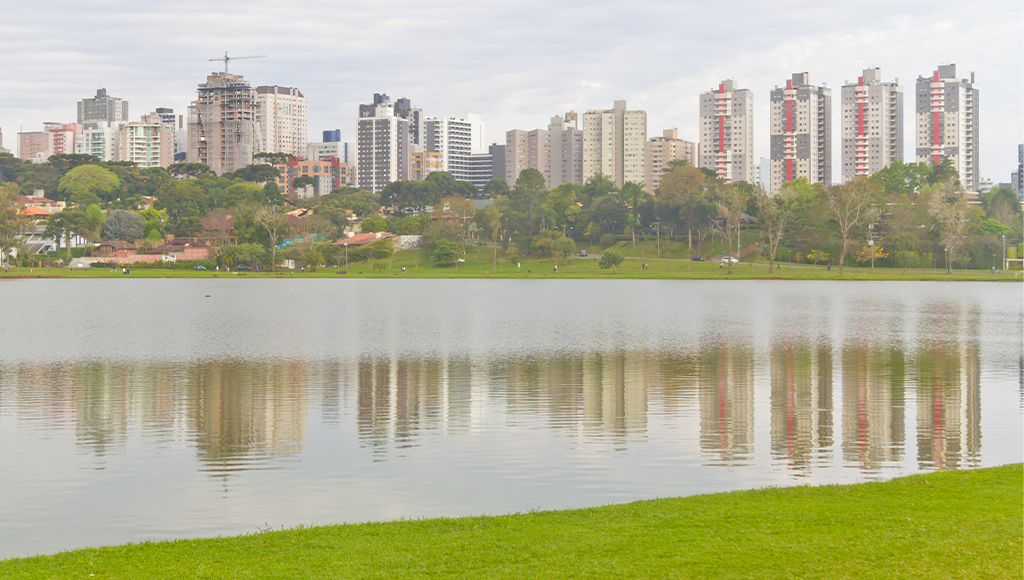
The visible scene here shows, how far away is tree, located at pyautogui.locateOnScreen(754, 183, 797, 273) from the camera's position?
4702 inches

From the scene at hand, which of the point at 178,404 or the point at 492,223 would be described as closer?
the point at 178,404

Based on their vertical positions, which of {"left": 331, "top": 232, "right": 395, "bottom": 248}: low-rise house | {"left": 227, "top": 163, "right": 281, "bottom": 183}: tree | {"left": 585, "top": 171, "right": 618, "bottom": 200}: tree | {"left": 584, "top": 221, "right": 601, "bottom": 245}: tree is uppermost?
{"left": 227, "top": 163, "right": 281, "bottom": 183}: tree

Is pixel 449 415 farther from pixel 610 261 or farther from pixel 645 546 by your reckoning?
pixel 610 261

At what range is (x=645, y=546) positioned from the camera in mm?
10031

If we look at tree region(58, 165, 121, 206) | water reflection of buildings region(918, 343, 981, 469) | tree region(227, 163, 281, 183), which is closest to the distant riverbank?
tree region(58, 165, 121, 206)

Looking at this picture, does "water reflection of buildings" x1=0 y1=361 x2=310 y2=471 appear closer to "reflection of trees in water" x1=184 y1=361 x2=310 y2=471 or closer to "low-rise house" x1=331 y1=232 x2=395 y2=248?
"reflection of trees in water" x1=184 y1=361 x2=310 y2=471

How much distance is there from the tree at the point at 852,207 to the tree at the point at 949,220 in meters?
7.93

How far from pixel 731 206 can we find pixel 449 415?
4394 inches

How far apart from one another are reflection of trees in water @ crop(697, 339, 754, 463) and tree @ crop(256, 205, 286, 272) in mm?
104182

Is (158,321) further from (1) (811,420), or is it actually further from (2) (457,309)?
(1) (811,420)

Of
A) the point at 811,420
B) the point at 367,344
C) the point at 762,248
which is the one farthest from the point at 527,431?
the point at 762,248

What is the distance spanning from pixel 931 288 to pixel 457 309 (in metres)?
57.4

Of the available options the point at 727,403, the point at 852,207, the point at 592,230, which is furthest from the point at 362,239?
the point at 727,403

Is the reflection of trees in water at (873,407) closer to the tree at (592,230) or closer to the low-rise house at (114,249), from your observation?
the tree at (592,230)
